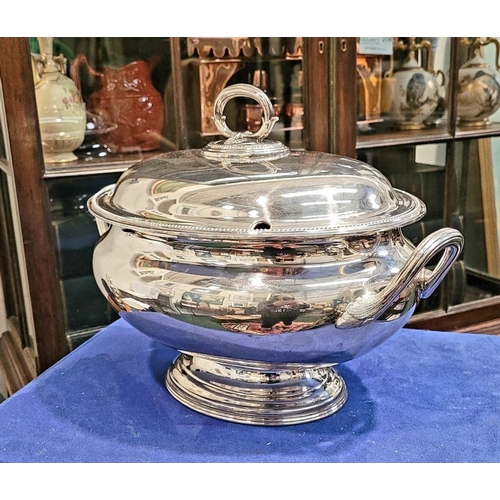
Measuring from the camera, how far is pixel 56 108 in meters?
1.05

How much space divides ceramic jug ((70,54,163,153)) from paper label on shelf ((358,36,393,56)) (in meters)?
0.42

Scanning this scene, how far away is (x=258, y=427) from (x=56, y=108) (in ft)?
2.29

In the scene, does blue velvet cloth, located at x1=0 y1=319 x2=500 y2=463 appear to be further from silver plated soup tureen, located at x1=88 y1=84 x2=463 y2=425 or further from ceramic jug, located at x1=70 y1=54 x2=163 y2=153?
ceramic jug, located at x1=70 y1=54 x2=163 y2=153

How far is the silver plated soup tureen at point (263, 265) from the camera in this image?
0.57m

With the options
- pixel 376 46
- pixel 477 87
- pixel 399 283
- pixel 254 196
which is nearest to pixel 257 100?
pixel 254 196

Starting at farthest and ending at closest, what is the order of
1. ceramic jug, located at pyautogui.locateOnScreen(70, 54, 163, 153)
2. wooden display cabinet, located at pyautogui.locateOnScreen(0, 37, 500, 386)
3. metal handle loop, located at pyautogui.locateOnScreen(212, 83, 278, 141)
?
ceramic jug, located at pyautogui.locateOnScreen(70, 54, 163, 153), wooden display cabinet, located at pyautogui.locateOnScreen(0, 37, 500, 386), metal handle loop, located at pyautogui.locateOnScreen(212, 83, 278, 141)

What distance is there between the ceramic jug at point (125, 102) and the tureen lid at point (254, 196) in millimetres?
485

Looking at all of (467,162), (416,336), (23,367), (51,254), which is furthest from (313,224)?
(467,162)

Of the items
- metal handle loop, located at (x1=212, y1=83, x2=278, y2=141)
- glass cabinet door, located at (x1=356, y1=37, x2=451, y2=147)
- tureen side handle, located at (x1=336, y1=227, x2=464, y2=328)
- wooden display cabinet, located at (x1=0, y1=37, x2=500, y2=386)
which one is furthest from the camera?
glass cabinet door, located at (x1=356, y1=37, x2=451, y2=147)

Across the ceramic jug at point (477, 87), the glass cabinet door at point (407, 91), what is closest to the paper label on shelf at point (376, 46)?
the glass cabinet door at point (407, 91)

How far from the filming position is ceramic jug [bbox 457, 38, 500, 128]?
1.33m

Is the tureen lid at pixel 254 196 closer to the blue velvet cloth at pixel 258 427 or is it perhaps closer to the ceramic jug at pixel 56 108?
the blue velvet cloth at pixel 258 427

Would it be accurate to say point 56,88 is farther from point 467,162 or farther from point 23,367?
point 467,162

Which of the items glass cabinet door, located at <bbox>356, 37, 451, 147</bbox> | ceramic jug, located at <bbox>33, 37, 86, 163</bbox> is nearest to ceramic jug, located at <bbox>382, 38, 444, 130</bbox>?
glass cabinet door, located at <bbox>356, 37, 451, 147</bbox>
